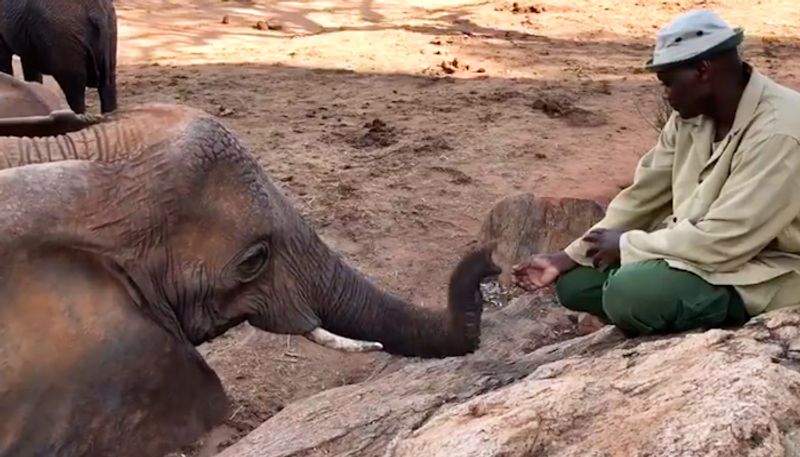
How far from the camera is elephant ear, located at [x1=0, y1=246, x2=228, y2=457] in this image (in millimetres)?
2631

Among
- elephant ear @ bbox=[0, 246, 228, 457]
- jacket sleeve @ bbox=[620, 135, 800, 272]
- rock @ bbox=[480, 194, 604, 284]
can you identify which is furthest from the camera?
rock @ bbox=[480, 194, 604, 284]

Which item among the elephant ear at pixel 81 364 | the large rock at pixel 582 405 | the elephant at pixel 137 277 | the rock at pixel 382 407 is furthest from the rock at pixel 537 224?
the elephant ear at pixel 81 364

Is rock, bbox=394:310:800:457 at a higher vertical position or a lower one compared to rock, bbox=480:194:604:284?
higher

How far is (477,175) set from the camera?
7781mm

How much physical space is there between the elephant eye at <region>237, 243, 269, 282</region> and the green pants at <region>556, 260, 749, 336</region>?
1.11 meters

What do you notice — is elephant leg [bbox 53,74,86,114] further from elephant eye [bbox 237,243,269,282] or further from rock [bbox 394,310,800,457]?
rock [bbox 394,310,800,457]

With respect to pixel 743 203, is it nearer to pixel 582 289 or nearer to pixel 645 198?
pixel 645 198

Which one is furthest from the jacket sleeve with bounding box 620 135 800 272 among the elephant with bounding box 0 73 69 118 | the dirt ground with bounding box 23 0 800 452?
the elephant with bounding box 0 73 69 118

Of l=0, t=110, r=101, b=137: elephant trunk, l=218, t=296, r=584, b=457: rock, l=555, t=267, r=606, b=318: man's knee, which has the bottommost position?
l=218, t=296, r=584, b=457: rock

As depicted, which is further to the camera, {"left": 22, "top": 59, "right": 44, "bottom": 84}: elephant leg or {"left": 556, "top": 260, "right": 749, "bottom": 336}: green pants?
{"left": 22, "top": 59, "right": 44, "bottom": 84}: elephant leg

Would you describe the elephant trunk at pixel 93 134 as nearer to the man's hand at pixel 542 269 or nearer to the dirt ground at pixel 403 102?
the man's hand at pixel 542 269

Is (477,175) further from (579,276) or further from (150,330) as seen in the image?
(150,330)

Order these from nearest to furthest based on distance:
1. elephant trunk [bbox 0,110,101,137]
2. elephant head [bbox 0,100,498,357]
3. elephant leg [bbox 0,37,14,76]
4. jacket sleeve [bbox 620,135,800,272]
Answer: elephant head [bbox 0,100,498,357] → elephant trunk [bbox 0,110,101,137] → jacket sleeve [bbox 620,135,800,272] → elephant leg [bbox 0,37,14,76]

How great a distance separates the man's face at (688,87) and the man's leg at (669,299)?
1.57 ft
